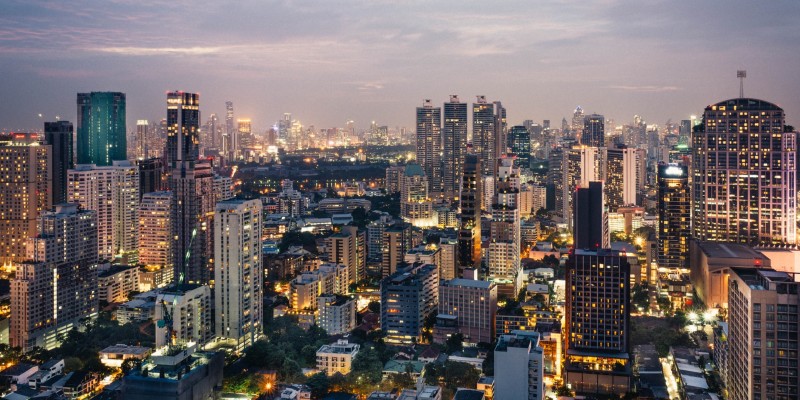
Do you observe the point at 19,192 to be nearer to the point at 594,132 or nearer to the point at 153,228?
the point at 153,228

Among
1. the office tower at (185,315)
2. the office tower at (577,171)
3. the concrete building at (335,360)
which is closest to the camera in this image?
the concrete building at (335,360)

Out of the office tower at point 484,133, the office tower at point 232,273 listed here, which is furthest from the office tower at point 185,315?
the office tower at point 484,133

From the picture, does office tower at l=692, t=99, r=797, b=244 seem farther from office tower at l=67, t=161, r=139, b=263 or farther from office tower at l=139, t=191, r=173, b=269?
office tower at l=67, t=161, r=139, b=263

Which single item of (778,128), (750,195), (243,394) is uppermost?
(778,128)

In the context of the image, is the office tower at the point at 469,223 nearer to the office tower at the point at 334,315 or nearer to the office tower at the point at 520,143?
the office tower at the point at 334,315

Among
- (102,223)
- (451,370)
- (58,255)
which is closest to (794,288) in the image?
(451,370)

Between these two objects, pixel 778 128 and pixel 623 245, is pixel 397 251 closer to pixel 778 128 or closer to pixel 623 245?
pixel 623 245

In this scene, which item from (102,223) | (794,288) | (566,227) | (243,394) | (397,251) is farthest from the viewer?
(566,227)

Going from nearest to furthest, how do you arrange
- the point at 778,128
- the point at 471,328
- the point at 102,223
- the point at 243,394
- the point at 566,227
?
the point at 243,394
the point at 471,328
the point at 778,128
the point at 102,223
the point at 566,227
